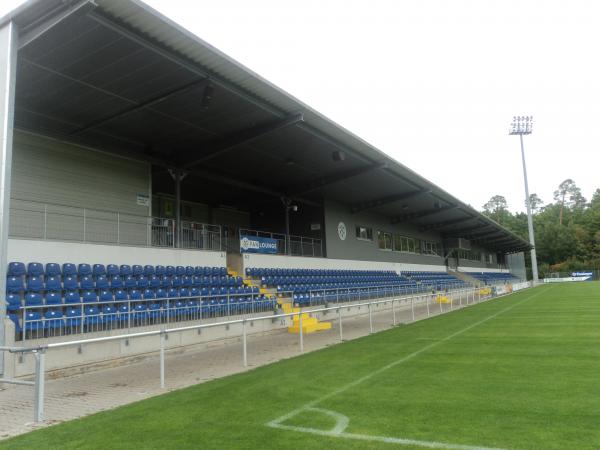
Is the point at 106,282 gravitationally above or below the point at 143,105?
below

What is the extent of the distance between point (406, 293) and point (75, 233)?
63.0 feet

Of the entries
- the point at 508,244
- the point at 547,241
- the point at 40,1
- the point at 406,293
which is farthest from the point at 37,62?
the point at 547,241

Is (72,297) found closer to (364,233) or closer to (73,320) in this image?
(73,320)

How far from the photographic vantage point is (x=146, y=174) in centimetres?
1702

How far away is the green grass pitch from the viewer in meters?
4.40

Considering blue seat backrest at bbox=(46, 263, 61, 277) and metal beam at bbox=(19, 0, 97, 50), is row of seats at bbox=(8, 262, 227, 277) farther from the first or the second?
metal beam at bbox=(19, 0, 97, 50)

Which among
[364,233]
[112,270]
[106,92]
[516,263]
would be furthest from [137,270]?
[516,263]

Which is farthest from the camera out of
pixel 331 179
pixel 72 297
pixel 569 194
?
pixel 569 194

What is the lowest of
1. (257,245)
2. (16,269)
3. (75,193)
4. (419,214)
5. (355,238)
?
(16,269)

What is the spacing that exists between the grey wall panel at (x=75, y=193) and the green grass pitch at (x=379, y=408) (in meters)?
8.38

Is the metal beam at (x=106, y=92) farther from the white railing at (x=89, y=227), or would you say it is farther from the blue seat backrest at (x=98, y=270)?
the blue seat backrest at (x=98, y=270)

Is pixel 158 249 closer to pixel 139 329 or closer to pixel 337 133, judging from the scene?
pixel 139 329

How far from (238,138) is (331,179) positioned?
7.79 meters

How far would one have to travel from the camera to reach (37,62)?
34.3ft
